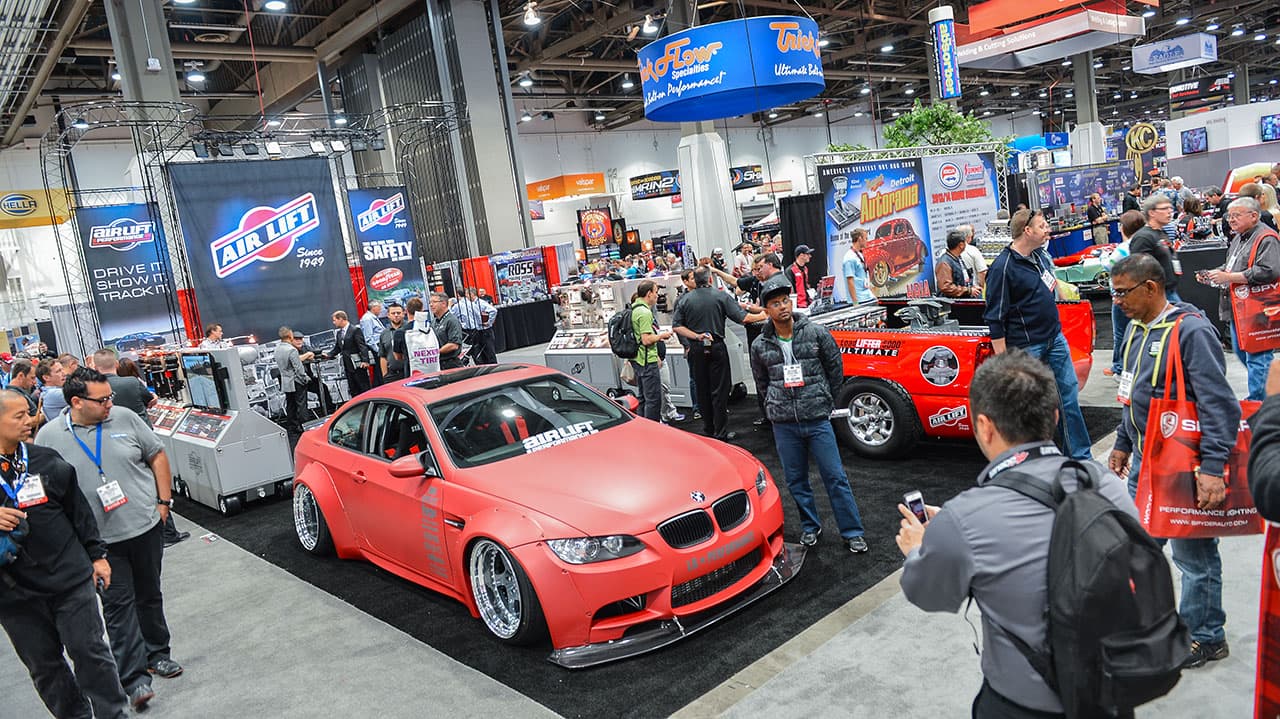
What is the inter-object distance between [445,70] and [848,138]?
31.5 m

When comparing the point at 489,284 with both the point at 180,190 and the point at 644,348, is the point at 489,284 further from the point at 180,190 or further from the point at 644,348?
the point at 644,348

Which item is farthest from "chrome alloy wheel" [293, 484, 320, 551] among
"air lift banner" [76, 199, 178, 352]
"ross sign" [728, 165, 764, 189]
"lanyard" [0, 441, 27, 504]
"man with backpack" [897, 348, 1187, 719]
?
"ross sign" [728, 165, 764, 189]

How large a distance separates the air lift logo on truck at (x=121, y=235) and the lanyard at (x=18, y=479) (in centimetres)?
1414

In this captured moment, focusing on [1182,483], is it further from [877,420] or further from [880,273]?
[880,273]

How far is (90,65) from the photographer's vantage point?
22.3m

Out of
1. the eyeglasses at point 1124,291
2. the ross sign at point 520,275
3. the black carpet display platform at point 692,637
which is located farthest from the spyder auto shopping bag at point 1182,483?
the ross sign at point 520,275

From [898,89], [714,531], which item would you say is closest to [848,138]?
[898,89]

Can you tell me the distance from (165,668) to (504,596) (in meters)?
1.92

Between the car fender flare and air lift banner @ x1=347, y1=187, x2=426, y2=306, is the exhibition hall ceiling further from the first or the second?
the car fender flare

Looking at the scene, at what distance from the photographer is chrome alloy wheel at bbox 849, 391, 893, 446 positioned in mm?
6434

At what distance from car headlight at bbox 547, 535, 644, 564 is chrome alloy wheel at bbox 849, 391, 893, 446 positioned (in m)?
3.16

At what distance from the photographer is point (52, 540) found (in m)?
3.39

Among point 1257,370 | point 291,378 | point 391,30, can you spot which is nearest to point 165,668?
point 291,378

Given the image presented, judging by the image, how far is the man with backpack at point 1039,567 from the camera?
160 cm
